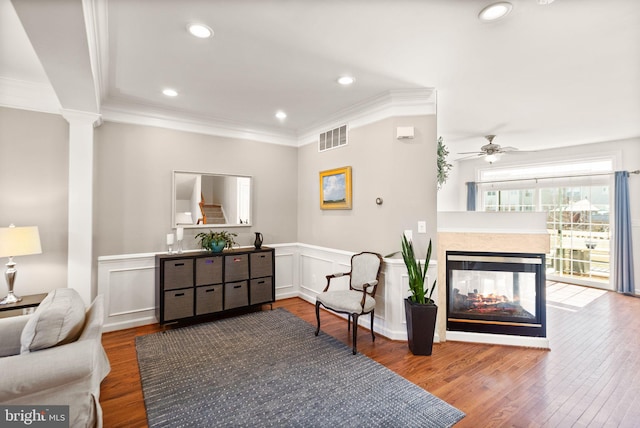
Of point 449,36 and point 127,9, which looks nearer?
point 127,9

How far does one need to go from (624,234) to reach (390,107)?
4.77 m

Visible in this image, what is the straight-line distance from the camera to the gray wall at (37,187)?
111 inches

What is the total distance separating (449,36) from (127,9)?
7.00 ft

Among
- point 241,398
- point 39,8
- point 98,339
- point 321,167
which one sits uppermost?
point 39,8

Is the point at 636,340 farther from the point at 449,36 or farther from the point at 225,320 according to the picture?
the point at 225,320

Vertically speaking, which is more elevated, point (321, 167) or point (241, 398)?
point (321, 167)

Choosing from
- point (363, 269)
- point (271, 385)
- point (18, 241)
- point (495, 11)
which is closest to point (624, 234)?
point (363, 269)

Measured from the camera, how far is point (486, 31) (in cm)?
206

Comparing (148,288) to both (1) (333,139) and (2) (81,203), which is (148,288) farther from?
(1) (333,139)

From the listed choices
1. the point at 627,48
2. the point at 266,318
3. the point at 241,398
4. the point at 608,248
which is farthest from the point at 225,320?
the point at 608,248

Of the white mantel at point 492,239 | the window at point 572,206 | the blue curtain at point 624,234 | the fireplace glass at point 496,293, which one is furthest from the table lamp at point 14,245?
the blue curtain at point 624,234

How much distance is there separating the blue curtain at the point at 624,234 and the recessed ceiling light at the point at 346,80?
16.7ft

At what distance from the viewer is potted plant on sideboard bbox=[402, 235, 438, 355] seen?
2.79 metres

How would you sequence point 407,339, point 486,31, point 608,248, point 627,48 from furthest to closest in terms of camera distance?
point 608,248
point 407,339
point 627,48
point 486,31
